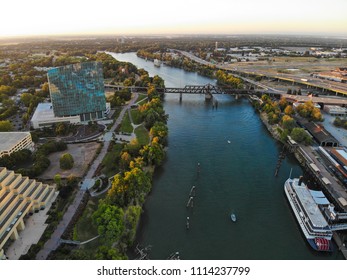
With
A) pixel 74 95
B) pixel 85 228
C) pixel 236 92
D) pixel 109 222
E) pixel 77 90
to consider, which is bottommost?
pixel 85 228

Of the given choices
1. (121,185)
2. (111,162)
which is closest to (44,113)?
(111,162)

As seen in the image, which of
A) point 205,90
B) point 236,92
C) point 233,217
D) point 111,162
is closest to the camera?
point 233,217

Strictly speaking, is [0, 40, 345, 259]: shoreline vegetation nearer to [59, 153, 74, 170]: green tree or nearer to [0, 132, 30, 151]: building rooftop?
[0, 132, 30, 151]: building rooftop

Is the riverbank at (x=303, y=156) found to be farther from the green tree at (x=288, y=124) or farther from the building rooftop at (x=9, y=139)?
the building rooftop at (x=9, y=139)

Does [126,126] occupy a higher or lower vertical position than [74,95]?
lower

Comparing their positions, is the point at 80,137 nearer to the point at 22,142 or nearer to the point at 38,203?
the point at 22,142

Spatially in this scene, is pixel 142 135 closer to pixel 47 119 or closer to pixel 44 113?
pixel 47 119

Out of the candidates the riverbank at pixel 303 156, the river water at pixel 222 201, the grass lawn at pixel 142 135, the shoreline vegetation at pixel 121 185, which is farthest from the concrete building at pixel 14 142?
the riverbank at pixel 303 156
